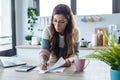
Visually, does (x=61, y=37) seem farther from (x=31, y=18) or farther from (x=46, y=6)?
(x=46, y=6)

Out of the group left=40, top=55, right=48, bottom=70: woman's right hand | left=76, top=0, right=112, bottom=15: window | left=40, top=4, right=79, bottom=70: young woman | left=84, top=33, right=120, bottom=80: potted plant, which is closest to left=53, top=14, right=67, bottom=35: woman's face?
left=40, top=4, right=79, bottom=70: young woman

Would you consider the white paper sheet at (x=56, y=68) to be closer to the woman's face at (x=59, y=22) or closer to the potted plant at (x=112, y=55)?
the woman's face at (x=59, y=22)

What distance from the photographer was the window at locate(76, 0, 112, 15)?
3.42m

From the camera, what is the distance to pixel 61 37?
204 cm

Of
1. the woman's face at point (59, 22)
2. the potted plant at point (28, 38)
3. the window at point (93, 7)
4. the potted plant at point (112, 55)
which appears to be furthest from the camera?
the potted plant at point (28, 38)

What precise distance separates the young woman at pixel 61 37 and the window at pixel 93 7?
60.2 inches

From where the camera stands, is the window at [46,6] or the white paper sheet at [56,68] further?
the window at [46,6]

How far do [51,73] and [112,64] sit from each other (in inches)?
21.3

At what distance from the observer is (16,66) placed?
5.74 ft

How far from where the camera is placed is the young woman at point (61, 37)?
1916 millimetres

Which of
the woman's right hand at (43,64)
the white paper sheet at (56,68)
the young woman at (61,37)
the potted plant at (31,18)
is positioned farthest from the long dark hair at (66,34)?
the potted plant at (31,18)

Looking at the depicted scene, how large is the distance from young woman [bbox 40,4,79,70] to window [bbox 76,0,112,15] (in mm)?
1529

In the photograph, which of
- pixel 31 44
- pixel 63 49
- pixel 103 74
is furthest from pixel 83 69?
pixel 31 44

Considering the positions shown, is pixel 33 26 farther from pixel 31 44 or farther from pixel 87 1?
pixel 87 1
